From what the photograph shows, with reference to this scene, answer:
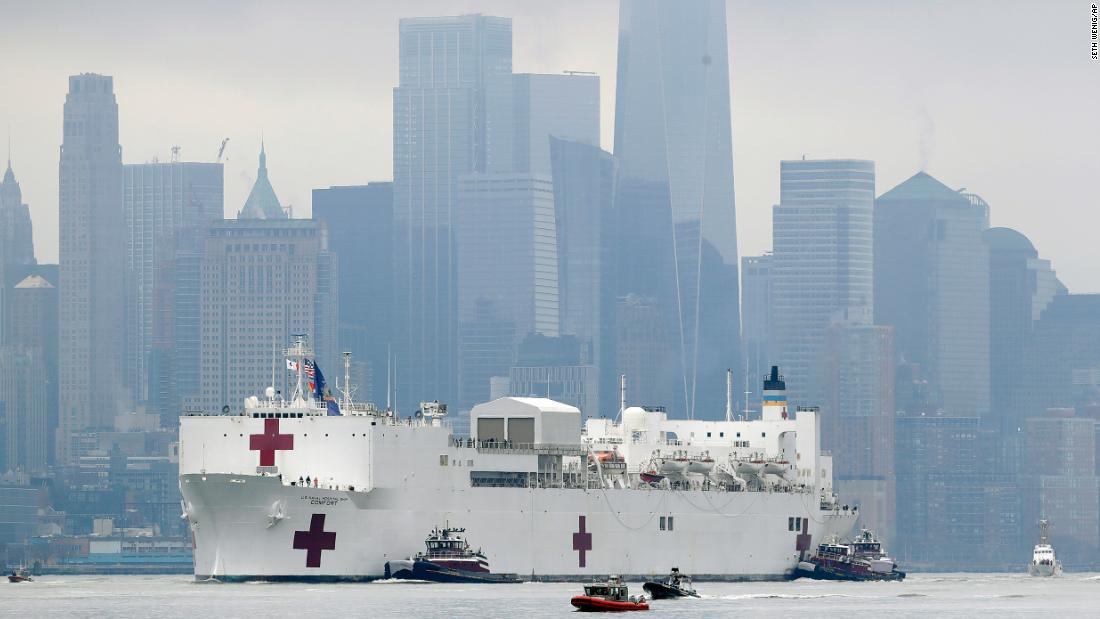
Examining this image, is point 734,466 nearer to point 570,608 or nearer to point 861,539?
point 861,539

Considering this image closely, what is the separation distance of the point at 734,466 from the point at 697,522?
4159 millimetres

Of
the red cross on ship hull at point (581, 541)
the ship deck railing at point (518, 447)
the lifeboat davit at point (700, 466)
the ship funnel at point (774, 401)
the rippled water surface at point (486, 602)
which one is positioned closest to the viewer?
the rippled water surface at point (486, 602)

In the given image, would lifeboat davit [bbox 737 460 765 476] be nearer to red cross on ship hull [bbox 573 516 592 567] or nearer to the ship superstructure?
the ship superstructure

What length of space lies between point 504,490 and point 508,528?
1.33 metres

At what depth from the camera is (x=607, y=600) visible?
73812 millimetres

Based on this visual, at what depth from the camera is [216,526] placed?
8156 cm

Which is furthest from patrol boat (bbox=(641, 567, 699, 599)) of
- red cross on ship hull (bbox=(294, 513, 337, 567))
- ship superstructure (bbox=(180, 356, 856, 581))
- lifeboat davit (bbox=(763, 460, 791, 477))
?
lifeboat davit (bbox=(763, 460, 791, 477))

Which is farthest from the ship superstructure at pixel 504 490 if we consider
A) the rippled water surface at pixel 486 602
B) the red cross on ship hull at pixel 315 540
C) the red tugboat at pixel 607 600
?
the red tugboat at pixel 607 600

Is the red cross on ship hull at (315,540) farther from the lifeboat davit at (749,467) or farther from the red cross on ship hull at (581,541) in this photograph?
the lifeboat davit at (749,467)

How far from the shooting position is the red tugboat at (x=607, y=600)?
73.7 meters

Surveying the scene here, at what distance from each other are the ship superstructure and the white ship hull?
0.22ft

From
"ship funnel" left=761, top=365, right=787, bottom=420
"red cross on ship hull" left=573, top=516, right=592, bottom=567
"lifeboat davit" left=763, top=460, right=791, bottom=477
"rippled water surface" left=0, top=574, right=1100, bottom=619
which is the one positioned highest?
"ship funnel" left=761, top=365, right=787, bottom=420

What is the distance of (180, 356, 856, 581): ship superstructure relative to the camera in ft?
267

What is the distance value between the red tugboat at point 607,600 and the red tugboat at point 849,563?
23568mm
